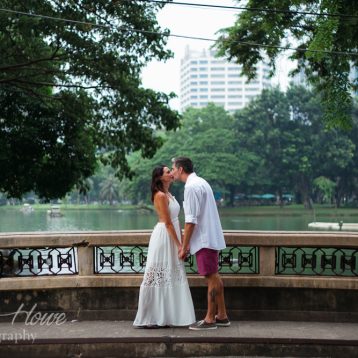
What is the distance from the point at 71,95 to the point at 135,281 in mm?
8047

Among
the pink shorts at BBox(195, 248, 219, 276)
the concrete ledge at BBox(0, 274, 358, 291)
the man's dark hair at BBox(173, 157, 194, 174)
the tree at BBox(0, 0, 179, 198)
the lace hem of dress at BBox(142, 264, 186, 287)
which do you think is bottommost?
the concrete ledge at BBox(0, 274, 358, 291)

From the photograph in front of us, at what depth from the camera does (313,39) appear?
20.7 feet

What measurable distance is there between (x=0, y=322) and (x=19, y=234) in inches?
38.2

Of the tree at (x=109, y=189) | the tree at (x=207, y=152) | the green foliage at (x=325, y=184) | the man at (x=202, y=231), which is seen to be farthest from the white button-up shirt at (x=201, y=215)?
the tree at (x=109, y=189)

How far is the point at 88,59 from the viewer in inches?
461

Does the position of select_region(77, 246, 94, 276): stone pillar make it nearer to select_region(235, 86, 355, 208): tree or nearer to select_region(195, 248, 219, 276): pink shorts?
select_region(195, 248, 219, 276): pink shorts

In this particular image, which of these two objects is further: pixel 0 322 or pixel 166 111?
pixel 166 111

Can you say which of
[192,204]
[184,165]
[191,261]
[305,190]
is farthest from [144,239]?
[305,190]

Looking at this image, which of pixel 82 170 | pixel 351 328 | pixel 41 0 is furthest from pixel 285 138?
pixel 351 328

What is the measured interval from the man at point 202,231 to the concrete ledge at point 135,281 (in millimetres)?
548

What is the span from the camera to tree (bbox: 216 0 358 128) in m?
6.04

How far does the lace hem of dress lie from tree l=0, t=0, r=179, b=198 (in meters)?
6.56

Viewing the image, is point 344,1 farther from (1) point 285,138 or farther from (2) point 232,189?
(2) point 232,189

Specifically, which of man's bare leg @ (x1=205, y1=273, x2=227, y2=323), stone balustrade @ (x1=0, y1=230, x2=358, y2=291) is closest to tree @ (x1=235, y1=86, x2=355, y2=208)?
stone balustrade @ (x1=0, y1=230, x2=358, y2=291)
